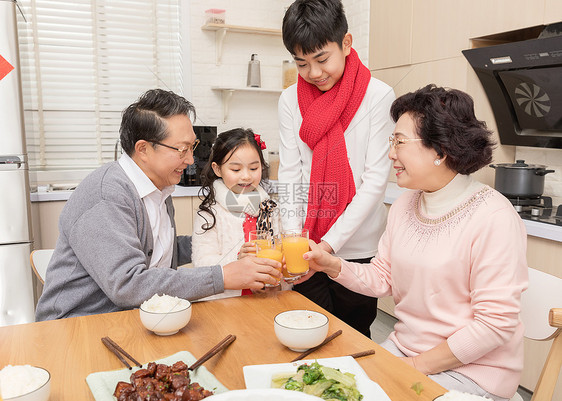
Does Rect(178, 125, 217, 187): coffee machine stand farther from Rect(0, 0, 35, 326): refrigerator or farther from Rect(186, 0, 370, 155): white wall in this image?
Rect(0, 0, 35, 326): refrigerator

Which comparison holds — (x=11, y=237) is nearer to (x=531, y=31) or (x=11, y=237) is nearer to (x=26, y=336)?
(x=26, y=336)

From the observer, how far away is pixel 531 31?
2742mm

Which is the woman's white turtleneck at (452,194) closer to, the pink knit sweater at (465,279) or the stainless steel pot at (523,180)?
the pink knit sweater at (465,279)

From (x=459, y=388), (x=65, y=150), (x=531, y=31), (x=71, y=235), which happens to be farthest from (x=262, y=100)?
(x=459, y=388)

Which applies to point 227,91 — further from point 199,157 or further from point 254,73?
point 199,157

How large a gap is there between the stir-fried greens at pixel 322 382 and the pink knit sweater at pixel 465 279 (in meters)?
0.47

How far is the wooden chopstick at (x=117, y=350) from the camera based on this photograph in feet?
3.48

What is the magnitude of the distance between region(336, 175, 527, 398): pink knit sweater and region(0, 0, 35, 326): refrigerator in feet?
7.74

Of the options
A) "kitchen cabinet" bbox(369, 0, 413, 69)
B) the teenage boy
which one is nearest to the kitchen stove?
the teenage boy

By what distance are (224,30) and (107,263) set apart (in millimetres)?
3006

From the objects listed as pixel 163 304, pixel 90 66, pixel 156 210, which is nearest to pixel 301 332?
pixel 163 304

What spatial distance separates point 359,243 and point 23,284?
213cm

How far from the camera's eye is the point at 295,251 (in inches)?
60.5

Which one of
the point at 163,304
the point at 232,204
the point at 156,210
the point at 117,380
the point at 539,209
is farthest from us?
the point at 539,209
